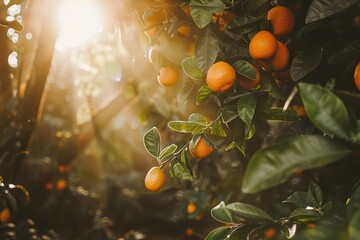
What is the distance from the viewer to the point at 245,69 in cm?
94

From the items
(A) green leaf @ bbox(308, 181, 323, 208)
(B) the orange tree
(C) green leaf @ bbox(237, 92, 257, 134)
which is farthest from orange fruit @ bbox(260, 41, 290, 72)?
(A) green leaf @ bbox(308, 181, 323, 208)

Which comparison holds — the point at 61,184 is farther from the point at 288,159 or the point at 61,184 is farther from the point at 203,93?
the point at 288,159

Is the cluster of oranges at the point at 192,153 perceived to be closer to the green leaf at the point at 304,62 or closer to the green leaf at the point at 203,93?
the green leaf at the point at 203,93

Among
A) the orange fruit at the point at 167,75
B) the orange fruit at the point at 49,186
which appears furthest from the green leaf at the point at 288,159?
the orange fruit at the point at 49,186

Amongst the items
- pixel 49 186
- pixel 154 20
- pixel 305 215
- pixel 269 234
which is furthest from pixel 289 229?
pixel 49 186

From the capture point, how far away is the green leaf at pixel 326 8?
80cm

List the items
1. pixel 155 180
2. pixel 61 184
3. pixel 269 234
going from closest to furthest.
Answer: pixel 155 180 < pixel 269 234 < pixel 61 184

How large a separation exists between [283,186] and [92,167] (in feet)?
11.2

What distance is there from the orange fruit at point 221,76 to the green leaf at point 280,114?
14 centimetres

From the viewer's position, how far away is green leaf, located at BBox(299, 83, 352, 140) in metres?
0.60

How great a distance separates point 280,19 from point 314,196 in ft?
1.69

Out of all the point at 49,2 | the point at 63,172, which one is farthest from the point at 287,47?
the point at 63,172

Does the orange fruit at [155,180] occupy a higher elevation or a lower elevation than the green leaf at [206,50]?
lower

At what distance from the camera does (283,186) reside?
66.2 inches
